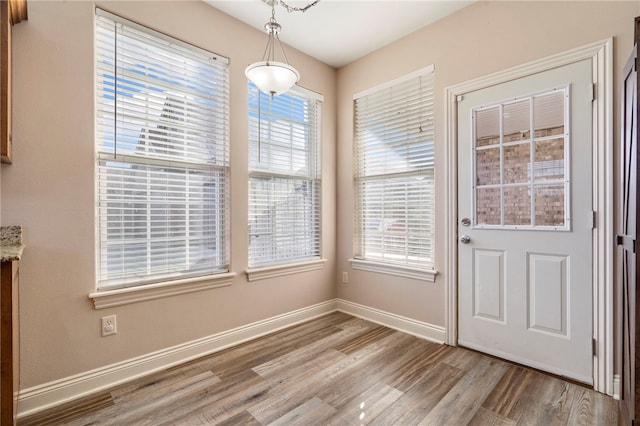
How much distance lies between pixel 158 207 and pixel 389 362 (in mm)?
2066

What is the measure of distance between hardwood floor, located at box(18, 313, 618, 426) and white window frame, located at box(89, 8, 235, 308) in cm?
60

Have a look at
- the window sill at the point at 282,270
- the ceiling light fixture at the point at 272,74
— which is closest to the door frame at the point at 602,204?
the ceiling light fixture at the point at 272,74

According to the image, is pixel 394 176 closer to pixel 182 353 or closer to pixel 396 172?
pixel 396 172

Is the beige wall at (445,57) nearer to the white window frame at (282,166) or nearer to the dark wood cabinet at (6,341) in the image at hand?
the white window frame at (282,166)

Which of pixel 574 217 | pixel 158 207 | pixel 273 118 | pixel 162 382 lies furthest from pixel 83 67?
pixel 574 217

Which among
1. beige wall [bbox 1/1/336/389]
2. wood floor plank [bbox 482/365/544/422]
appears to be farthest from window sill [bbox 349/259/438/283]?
beige wall [bbox 1/1/336/389]

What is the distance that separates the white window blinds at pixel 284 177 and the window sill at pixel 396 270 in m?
0.47

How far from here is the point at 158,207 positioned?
228cm

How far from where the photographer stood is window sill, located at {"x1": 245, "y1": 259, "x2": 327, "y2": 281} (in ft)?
9.23

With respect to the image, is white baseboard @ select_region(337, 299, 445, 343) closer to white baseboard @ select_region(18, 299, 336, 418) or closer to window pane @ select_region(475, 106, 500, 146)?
white baseboard @ select_region(18, 299, 336, 418)

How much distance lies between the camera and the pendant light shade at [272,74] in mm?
1851

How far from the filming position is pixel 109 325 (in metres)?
2.05

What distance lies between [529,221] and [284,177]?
2087 mm

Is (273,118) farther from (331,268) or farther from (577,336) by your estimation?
(577,336)
